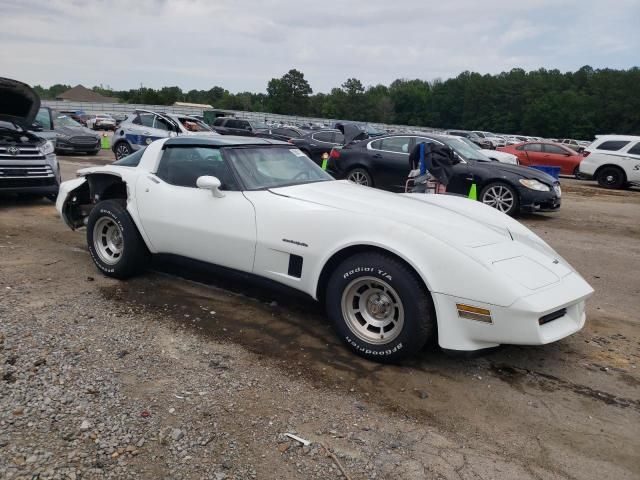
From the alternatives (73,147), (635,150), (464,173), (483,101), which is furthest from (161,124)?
(483,101)

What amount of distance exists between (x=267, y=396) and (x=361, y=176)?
A: 853 centimetres

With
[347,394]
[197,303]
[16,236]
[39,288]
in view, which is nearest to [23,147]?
[16,236]

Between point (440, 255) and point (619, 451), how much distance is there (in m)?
1.42

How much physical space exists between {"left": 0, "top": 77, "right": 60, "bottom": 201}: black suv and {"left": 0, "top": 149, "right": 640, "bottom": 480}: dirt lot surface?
157 inches

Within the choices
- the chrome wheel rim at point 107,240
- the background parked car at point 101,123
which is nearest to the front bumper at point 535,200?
the chrome wheel rim at point 107,240

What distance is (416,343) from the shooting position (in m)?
3.30

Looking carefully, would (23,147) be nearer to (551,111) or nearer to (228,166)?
(228,166)

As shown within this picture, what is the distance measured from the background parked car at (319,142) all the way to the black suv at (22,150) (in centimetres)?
749

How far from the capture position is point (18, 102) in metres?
8.23

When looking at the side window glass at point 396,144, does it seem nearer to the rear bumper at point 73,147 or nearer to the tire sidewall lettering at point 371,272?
the tire sidewall lettering at point 371,272

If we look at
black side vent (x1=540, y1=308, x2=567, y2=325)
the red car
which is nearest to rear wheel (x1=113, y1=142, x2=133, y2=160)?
the red car

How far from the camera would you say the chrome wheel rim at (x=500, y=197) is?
31.3 feet

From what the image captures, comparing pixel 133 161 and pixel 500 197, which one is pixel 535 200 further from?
pixel 133 161

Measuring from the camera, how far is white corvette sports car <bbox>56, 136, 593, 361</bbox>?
3.21 metres
